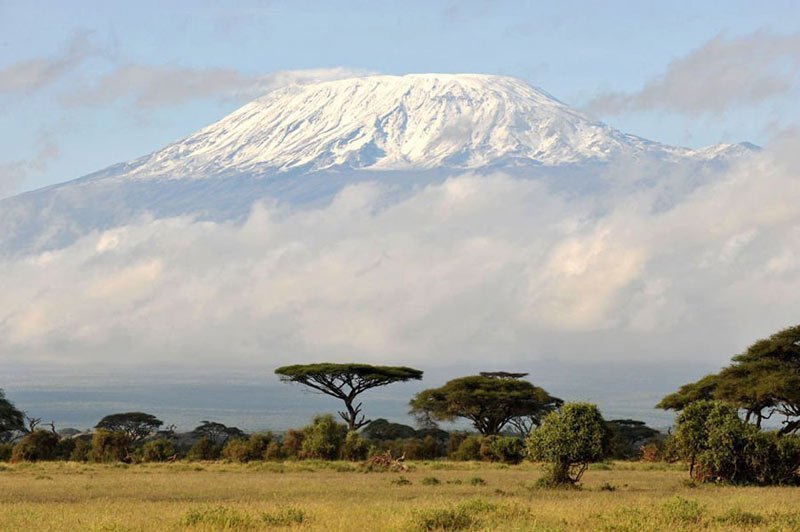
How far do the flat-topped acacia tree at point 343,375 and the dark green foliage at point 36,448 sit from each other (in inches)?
808

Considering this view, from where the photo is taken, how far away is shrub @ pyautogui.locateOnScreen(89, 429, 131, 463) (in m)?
57.6

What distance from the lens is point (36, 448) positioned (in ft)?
195

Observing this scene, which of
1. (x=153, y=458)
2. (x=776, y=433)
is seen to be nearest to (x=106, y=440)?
(x=153, y=458)

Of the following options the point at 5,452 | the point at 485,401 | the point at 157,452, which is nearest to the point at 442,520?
the point at 157,452

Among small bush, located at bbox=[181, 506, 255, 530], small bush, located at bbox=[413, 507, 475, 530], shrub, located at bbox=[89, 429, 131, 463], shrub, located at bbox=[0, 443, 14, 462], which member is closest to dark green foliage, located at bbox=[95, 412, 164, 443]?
shrub, located at bbox=[0, 443, 14, 462]

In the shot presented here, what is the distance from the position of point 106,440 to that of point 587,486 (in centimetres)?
2931

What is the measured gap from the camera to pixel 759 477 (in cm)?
3841

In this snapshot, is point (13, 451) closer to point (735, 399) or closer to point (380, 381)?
point (380, 381)

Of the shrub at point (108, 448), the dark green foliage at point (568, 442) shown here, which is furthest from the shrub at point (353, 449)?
the dark green foliage at point (568, 442)

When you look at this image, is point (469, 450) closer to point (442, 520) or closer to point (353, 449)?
point (353, 449)

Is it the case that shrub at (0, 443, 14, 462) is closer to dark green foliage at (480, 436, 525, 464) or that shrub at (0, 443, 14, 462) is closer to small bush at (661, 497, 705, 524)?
dark green foliage at (480, 436, 525, 464)

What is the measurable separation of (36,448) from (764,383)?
1416 inches

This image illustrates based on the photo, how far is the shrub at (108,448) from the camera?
57.6 meters

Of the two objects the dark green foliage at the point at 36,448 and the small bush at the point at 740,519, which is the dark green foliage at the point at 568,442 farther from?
the dark green foliage at the point at 36,448
